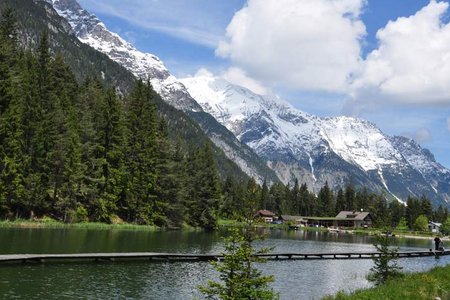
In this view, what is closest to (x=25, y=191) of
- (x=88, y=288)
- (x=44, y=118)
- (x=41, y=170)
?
(x=41, y=170)

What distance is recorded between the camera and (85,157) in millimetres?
90812

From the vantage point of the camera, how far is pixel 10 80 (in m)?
74.6

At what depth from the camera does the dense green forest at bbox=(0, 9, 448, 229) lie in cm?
7419

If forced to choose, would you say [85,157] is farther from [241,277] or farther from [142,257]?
[241,277]

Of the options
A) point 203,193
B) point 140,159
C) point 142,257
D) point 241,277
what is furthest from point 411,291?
point 203,193

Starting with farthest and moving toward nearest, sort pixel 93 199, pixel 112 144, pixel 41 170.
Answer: pixel 112 144 → pixel 93 199 → pixel 41 170

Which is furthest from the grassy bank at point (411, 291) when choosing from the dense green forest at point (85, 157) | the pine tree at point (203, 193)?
the pine tree at point (203, 193)

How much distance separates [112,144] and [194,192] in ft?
92.8

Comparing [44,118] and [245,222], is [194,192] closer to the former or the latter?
[44,118]

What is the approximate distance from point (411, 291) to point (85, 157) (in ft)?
235

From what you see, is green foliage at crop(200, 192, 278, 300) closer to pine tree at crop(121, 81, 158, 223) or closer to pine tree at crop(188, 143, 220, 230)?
pine tree at crop(121, 81, 158, 223)

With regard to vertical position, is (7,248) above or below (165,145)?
below

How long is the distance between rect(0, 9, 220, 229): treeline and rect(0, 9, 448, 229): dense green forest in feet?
0.57

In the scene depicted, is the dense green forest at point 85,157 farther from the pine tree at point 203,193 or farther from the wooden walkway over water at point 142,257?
the wooden walkway over water at point 142,257
